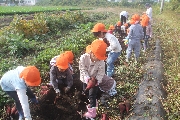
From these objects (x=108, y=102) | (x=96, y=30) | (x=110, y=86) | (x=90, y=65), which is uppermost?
(x=96, y=30)

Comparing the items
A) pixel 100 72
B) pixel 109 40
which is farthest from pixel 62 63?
pixel 109 40

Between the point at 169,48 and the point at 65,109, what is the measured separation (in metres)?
6.07

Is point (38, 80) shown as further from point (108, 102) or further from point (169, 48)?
point (169, 48)

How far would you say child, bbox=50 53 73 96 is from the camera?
4.21m

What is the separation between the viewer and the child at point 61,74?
4215mm

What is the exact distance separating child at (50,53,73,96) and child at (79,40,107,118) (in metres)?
0.31

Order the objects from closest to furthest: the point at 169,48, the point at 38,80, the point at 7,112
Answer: the point at 38,80, the point at 7,112, the point at 169,48

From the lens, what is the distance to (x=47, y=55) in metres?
6.18

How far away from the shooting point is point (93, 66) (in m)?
4.26

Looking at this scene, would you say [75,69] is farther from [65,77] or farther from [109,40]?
[65,77]

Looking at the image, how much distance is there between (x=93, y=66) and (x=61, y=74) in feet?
2.26

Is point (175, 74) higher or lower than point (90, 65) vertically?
lower

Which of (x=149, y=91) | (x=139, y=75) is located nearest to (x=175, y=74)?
(x=139, y=75)

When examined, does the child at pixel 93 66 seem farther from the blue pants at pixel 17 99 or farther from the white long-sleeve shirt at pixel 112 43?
the white long-sleeve shirt at pixel 112 43
